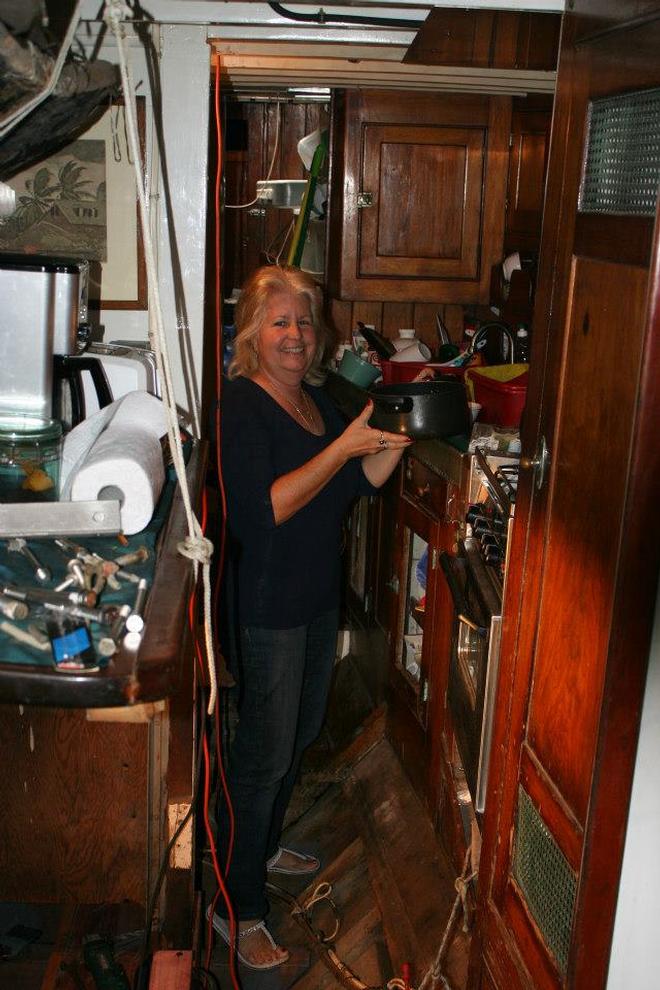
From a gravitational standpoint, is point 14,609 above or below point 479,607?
above

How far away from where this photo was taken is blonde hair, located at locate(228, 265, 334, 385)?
275 cm

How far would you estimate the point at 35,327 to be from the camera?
171 cm

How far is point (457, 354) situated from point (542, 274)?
5.44ft

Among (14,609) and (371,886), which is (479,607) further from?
(14,609)

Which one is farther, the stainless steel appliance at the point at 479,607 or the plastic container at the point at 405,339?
the plastic container at the point at 405,339

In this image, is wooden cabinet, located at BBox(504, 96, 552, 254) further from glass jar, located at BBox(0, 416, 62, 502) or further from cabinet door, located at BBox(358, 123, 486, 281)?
glass jar, located at BBox(0, 416, 62, 502)

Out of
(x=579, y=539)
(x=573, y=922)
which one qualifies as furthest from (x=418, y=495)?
(x=573, y=922)

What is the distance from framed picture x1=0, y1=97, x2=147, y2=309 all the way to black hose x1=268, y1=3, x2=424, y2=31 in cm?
40

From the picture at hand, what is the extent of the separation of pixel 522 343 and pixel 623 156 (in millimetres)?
1686

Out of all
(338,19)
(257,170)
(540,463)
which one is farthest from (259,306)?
(257,170)

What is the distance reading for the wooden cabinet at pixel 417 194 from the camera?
3506 mm

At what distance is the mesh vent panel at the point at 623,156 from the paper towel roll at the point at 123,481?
2.62 ft

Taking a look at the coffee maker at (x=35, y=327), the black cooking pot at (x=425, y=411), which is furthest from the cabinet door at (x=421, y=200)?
the coffee maker at (x=35, y=327)

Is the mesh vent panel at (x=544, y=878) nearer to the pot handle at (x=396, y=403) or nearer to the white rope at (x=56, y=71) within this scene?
the pot handle at (x=396, y=403)
